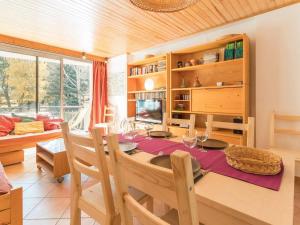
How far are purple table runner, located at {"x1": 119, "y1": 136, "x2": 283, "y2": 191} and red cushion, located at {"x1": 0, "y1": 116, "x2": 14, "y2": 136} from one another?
8.67 feet

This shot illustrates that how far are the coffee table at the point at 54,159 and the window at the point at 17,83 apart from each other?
1658 mm

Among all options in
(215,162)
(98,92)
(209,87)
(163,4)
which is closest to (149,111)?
(209,87)

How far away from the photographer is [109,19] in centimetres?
263

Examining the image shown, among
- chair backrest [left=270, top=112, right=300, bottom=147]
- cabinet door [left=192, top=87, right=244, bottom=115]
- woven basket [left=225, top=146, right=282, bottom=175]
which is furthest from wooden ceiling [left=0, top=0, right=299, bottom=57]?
woven basket [left=225, top=146, right=282, bottom=175]

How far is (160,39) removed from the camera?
354cm

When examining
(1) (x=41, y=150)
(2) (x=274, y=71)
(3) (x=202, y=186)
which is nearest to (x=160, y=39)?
(2) (x=274, y=71)

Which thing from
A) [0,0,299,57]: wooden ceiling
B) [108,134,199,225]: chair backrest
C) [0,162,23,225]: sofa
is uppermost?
[0,0,299,57]: wooden ceiling

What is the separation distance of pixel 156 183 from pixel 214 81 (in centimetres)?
291

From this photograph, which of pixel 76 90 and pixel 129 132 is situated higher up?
pixel 76 90

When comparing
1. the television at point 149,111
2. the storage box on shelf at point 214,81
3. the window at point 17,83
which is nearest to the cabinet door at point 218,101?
the storage box on shelf at point 214,81

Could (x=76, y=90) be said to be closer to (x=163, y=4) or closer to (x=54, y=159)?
(x=54, y=159)

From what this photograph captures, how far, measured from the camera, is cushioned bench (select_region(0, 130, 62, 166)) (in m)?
2.77

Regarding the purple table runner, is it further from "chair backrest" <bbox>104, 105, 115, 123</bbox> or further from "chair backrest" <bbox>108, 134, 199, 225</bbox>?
"chair backrest" <bbox>104, 105, 115, 123</bbox>

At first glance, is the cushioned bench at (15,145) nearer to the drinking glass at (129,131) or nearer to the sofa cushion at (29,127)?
the sofa cushion at (29,127)
